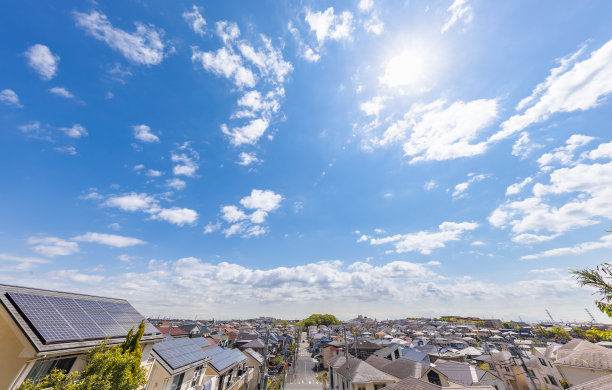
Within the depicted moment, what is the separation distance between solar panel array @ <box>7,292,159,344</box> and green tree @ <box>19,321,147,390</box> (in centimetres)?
138

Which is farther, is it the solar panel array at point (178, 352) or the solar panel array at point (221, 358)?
the solar panel array at point (221, 358)

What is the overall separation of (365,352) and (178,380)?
178 ft

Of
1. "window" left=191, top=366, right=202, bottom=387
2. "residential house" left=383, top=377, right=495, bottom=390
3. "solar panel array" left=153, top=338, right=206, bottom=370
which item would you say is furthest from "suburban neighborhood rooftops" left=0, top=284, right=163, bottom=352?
"residential house" left=383, top=377, right=495, bottom=390

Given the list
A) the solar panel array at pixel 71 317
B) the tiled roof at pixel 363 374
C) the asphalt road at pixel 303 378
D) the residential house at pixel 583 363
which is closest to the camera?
the solar panel array at pixel 71 317

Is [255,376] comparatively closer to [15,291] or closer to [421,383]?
[421,383]

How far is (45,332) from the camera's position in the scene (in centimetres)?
Answer: 995

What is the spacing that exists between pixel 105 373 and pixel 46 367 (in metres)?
2.47

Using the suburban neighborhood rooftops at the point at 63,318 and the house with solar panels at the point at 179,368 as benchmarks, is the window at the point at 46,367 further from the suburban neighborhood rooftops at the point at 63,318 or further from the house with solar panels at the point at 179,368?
the house with solar panels at the point at 179,368

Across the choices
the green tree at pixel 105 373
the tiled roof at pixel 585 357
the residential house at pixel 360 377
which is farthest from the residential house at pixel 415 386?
the green tree at pixel 105 373

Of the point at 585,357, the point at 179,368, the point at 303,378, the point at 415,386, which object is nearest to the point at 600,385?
the point at 415,386

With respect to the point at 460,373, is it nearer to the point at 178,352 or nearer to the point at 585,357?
Answer: the point at 585,357

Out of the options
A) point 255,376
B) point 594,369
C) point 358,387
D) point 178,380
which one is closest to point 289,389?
point 255,376

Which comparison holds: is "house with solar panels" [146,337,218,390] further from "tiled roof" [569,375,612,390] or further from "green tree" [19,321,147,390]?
"tiled roof" [569,375,612,390]

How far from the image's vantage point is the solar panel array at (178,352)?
18797 millimetres
